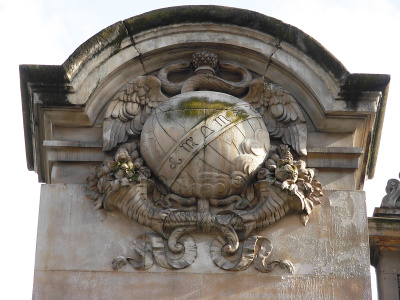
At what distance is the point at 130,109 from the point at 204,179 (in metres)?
1.38

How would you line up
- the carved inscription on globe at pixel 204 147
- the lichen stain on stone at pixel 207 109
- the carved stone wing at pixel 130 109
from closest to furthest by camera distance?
the carved inscription on globe at pixel 204 147
the lichen stain on stone at pixel 207 109
the carved stone wing at pixel 130 109

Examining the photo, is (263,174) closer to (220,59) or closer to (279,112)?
(279,112)

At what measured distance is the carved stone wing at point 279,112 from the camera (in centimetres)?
1390

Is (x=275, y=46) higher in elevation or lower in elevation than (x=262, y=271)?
higher

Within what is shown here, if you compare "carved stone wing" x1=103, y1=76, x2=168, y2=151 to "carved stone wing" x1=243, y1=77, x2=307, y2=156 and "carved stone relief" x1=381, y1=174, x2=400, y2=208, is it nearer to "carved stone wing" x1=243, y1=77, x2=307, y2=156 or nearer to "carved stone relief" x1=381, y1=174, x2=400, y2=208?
"carved stone wing" x1=243, y1=77, x2=307, y2=156

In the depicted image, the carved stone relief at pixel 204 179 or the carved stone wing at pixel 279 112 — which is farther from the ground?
the carved stone wing at pixel 279 112

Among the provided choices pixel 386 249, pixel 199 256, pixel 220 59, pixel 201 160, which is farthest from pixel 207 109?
pixel 386 249

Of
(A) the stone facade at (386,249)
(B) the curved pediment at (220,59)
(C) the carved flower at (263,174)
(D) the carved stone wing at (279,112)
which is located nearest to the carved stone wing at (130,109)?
(B) the curved pediment at (220,59)

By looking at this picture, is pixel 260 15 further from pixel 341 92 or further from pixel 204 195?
pixel 204 195

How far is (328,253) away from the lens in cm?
1329

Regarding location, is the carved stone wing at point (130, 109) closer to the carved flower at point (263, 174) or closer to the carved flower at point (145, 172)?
the carved flower at point (145, 172)

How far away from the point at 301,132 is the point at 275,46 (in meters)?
1.10

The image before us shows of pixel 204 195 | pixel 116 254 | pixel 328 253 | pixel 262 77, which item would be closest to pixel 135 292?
pixel 116 254

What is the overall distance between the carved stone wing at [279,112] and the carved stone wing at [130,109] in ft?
3.58
